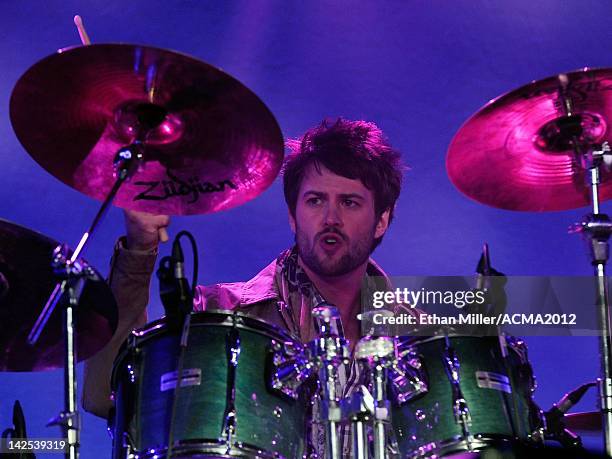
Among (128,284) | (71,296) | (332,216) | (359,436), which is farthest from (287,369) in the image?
(332,216)

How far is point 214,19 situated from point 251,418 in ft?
7.70

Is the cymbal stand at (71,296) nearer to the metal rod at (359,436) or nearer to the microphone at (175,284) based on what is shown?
the microphone at (175,284)

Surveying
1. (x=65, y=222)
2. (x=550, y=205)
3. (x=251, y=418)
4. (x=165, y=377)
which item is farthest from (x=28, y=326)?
(x=550, y=205)

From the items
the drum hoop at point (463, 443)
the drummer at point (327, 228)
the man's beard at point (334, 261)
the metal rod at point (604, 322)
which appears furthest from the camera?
the man's beard at point (334, 261)

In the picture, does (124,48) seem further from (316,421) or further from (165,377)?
(316,421)

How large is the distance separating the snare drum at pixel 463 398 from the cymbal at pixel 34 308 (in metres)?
0.94

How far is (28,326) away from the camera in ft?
9.21

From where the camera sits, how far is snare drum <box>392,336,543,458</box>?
2.67 meters

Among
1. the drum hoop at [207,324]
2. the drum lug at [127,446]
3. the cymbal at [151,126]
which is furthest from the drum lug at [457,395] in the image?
the drum lug at [127,446]

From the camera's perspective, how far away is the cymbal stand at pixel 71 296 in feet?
7.45

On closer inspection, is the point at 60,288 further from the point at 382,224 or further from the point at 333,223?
the point at 382,224

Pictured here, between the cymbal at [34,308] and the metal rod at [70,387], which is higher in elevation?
the cymbal at [34,308]

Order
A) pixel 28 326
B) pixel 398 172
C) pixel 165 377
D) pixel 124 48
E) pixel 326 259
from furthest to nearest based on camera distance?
1. pixel 398 172
2. pixel 326 259
3. pixel 28 326
4. pixel 165 377
5. pixel 124 48

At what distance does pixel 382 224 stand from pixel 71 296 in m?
2.02
